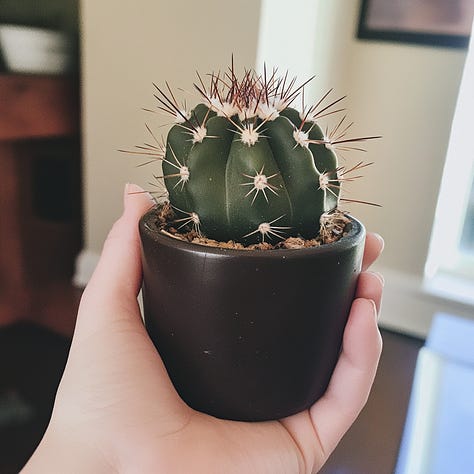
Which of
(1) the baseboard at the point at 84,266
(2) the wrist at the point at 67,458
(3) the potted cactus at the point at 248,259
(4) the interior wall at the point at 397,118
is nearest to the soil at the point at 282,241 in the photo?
(3) the potted cactus at the point at 248,259

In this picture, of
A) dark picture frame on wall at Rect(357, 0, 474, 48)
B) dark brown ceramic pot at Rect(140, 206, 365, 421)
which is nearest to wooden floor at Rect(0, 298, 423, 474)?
dark brown ceramic pot at Rect(140, 206, 365, 421)

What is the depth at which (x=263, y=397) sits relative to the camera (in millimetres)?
536

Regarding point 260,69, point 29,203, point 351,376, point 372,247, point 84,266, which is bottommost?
point 84,266

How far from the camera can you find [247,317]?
1.63 ft

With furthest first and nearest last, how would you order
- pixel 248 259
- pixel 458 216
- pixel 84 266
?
pixel 84 266 → pixel 458 216 → pixel 248 259

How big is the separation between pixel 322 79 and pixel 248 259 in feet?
3.31

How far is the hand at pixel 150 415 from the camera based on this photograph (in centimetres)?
52

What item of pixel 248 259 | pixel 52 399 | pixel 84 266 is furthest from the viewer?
pixel 84 266

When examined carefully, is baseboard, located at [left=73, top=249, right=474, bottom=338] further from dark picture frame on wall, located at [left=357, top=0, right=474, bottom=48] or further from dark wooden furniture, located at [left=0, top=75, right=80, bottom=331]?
dark wooden furniture, located at [left=0, top=75, right=80, bottom=331]

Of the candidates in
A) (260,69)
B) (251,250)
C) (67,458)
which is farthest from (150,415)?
(260,69)

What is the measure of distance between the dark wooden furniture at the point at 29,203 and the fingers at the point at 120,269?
811 mm

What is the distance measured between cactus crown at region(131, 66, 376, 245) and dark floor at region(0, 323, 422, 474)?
515mm

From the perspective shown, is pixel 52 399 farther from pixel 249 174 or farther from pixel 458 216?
pixel 458 216

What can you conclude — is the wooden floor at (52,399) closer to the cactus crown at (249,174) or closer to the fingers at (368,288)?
the fingers at (368,288)
